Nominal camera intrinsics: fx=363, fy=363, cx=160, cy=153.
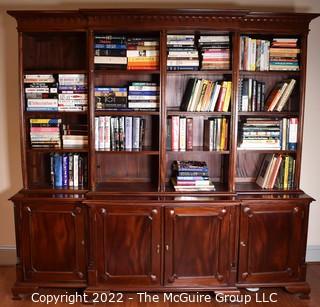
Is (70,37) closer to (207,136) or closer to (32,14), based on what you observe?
(32,14)

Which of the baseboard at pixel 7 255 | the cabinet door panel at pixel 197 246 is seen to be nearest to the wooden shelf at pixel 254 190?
the cabinet door panel at pixel 197 246

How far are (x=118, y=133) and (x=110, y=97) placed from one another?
0.90ft

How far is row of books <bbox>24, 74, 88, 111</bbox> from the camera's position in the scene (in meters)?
2.67

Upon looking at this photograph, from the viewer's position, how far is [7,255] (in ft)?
10.5

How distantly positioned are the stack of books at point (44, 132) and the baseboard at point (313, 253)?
2.37 m

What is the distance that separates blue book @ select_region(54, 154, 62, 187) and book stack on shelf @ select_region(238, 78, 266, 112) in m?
1.42

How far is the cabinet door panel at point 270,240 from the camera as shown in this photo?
8.68 ft

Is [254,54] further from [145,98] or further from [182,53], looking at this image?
[145,98]

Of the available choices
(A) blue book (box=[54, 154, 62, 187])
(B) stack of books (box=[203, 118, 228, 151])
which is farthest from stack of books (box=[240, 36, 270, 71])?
(A) blue book (box=[54, 154, 62, 187])

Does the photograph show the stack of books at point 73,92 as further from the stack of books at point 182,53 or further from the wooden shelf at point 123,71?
the stack of books at point 182,53

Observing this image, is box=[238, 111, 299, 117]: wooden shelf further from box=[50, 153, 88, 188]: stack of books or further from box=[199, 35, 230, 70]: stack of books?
box=[50, 153, 88, 188]: stack of books

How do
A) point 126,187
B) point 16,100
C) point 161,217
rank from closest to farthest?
point 161,217 → point 126,187 → point 16,100

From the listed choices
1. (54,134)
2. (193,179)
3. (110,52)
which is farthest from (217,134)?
(54,134)

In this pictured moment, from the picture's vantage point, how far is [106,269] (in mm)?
2648
